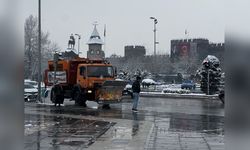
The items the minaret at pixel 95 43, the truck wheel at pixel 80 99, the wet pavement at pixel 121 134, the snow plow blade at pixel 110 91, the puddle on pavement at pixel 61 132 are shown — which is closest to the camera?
the wet pavement at pixel 121 134

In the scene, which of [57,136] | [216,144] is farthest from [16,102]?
[57,136]

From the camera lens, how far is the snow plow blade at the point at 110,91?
26.0m

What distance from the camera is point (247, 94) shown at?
160 inches

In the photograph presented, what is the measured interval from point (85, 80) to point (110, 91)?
7.37 ft

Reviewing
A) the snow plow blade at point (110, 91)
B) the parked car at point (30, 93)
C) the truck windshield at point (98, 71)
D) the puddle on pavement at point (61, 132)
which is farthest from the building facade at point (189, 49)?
the puddle on pavement at point (61, 132)

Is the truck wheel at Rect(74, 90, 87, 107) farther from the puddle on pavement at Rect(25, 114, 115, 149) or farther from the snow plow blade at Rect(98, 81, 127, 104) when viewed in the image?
the puddle on pavement at Rect(25, 114, 115, 149)

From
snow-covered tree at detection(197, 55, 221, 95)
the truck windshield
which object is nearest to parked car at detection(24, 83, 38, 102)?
the truck windshield

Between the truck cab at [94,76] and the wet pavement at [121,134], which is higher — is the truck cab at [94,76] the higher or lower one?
the higher one

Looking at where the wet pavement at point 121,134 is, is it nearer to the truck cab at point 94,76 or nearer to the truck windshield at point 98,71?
the truck cab at point 94,76

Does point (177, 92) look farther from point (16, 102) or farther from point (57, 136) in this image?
point (16, 102)

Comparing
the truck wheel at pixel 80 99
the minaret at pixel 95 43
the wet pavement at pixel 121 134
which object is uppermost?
the minaret at pixel 95 43

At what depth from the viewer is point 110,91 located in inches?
1027

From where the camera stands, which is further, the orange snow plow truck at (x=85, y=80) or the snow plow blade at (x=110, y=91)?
the orange snow plow truck at (x=85, y=80)

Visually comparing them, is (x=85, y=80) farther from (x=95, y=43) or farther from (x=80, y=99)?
(x=95, y=43)
